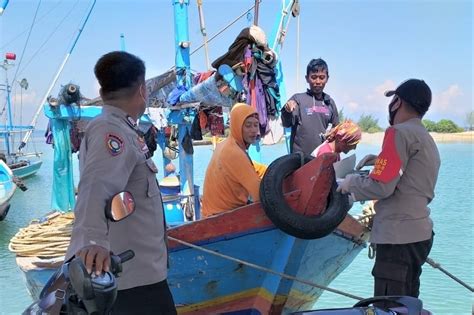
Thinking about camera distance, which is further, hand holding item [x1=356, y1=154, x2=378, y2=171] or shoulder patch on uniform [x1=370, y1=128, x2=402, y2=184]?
hand holding item [x1=356, y1=154, x2=378, y2=171]

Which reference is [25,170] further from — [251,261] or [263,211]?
[263,211]

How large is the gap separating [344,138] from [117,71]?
1.76m

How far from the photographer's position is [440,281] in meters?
7.43

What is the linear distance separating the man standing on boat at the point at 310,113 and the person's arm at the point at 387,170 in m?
1.66

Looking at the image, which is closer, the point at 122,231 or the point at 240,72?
the point at 122,231

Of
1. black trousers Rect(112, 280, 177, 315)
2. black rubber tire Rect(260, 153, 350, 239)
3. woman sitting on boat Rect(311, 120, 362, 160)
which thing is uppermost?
woman sitting on boat Rect(311, 120, 362, 160)

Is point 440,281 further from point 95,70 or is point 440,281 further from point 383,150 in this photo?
point 95,70

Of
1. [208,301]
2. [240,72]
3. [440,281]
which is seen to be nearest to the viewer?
[208,301]

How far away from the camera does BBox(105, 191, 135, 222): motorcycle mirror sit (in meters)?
1.81

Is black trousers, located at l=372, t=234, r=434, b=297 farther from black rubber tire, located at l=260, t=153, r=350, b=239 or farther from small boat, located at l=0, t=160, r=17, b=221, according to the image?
small boat, located at l=0, t=160, r=17, b=221

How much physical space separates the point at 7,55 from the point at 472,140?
154 feet

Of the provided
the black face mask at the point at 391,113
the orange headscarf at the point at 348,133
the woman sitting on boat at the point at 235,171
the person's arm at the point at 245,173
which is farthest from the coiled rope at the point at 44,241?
the black face mask at the point at 391,113

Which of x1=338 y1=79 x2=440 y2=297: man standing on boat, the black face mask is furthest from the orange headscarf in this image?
x1=338 y1=79 x2=440 y2=297: man standing on boat

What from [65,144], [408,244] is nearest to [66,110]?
[65,144]
